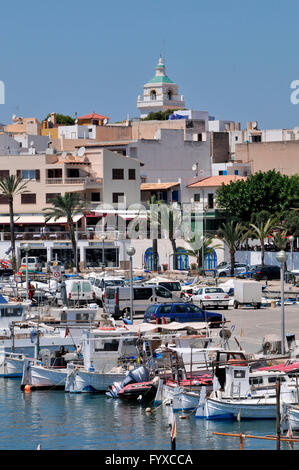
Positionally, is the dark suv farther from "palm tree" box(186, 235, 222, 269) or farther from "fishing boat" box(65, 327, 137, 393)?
"fishing boat" box(65, 327, 137, 393)

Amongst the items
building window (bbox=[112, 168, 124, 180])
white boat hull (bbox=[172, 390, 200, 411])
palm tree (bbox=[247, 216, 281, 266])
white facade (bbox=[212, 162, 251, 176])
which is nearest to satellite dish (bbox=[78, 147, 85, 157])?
building window (bbox=[112, 168, 124, 180])

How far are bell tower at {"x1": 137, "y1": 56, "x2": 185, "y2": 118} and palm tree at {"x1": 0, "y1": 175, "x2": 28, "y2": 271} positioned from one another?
9838 cm

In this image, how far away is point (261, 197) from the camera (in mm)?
83312

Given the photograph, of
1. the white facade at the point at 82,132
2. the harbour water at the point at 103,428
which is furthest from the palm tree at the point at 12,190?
the harbour water at the point at 103,428

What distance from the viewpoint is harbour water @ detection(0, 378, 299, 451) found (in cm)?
2491

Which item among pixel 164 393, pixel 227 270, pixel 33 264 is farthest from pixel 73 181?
pixel 164 393

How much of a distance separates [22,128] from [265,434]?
111 metres

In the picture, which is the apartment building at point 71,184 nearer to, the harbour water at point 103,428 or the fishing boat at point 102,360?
the fishing boat at point 102,360

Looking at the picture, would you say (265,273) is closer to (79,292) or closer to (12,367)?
(79,292)

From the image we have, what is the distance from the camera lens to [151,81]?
19588 cm

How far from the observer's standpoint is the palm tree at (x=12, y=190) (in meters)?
76.8

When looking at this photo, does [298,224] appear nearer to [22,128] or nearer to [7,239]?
[7,239]

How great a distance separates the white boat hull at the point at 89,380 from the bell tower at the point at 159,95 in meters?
153

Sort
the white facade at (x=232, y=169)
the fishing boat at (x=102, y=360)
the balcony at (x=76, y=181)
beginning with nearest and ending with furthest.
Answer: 1. the fishing boat at (x=102, y=360)
2. the balcony at (x=76, y=181)
3. the white facade at (x=232, y=169)
